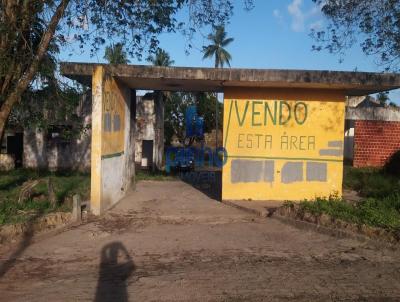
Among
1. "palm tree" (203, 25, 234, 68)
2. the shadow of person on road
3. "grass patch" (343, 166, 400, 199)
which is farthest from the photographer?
"palm tree" (203, 25, 234, 68)

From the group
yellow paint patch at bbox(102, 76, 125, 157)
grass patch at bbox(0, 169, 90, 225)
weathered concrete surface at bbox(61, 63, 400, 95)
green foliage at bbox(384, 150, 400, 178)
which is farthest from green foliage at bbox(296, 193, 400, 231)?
green foliage at bbox(384, 150, 400, 178)

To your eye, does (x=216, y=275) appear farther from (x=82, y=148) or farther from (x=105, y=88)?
(x=82, y=148)

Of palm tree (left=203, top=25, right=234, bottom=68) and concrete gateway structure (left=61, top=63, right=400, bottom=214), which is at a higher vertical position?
palm tree (left=203, top=25, right=234, bottom=68)

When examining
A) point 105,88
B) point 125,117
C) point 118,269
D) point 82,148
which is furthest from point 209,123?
point 118,269

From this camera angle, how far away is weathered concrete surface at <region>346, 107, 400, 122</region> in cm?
2005

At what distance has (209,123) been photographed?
3700 centimetres

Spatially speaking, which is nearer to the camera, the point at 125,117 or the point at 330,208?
the point at 330,208

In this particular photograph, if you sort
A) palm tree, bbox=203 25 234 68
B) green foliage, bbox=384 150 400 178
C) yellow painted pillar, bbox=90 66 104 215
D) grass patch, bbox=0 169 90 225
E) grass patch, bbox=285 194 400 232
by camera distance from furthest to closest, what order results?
1. palm tree, bbox=203 25 234 68
2. green foliage, bbox=384 150 400 178
3. yellow painted pillar, bbox=90 66 104 215
4. grass patch, bbox=0 169 90 225
5. grass patch, bbox=285 194 400 232

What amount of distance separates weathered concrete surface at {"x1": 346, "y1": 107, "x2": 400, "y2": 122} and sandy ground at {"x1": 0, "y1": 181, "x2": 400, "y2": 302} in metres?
12.6

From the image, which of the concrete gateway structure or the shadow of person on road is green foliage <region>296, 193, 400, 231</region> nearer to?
the concrete gateway structure

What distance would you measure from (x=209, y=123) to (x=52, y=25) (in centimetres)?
2896

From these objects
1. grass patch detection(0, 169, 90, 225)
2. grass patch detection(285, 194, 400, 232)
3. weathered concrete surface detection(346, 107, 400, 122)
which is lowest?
grass patch detection(0, 169, 90, 225)

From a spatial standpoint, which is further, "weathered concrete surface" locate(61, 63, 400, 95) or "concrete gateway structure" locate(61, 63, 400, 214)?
"concrete gateway structure" locate(61, 63, 400, 214)

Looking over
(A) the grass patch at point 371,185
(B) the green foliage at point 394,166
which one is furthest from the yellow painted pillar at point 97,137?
(B) the green foliage at point 394,166
